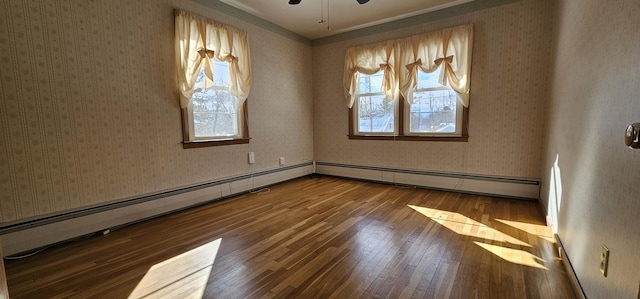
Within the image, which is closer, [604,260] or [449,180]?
[604,260]

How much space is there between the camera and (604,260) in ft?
4.36

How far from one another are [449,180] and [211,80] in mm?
3631

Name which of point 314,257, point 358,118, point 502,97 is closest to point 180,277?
point 314,257

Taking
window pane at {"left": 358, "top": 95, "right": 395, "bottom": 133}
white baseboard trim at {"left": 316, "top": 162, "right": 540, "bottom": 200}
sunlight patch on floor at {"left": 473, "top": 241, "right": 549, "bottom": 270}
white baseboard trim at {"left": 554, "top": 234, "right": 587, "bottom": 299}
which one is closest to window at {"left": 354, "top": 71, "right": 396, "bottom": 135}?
window pane at {"left": 358, "top": 95, "right": 395, "bottom": 133}

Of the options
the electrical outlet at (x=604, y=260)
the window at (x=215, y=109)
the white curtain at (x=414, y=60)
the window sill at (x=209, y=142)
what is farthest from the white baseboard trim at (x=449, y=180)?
the electrical outlet at (x=604, y=260)

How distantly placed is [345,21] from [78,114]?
367 cm

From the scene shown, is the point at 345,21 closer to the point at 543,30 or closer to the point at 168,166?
the point at 543,30

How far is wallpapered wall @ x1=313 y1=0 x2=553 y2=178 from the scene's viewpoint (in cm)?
337

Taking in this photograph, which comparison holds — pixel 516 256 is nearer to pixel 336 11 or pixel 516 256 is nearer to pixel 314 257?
pixel 314 257

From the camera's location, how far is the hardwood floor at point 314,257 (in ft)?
5.82

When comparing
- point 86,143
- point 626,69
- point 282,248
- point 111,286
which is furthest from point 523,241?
point 86,143

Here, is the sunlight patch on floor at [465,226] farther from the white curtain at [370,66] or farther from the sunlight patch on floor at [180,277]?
the sunlight patch on floor at [180,277]

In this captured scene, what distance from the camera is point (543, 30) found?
3.29m

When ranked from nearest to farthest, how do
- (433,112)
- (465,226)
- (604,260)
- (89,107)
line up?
1. (604,260)
2. (89,107)
3. (465,226)
4. (433,112)
